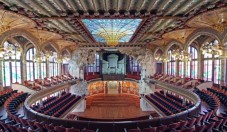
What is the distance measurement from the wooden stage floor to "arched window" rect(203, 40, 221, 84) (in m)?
7.76

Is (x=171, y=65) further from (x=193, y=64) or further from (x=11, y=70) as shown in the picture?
(x=11, y=70)

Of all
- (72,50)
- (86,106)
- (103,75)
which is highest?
(72,50)

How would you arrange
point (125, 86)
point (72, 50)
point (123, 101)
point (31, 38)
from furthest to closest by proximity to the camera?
point (125, 86) → point (72, 50) → point (123, 101) → point (31, 38)

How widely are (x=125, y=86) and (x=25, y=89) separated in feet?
57.9

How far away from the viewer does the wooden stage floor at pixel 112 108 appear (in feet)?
60.5

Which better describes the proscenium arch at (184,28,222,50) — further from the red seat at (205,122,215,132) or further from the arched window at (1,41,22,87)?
the arched window at (1,41,22,87)

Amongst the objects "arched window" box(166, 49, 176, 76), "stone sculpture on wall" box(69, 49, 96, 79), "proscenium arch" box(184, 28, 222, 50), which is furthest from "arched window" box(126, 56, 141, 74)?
"proscenium arch" box(184, 28, 222, 50)

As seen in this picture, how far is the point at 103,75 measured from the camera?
2742 centimetres

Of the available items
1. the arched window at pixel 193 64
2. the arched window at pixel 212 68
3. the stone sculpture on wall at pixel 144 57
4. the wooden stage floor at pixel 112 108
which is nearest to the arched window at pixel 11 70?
the wooden stage floor at pixel 112 108

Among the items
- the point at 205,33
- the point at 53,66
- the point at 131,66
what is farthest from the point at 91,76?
the point at 205,33

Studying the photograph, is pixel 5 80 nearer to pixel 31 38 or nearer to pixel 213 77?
pixel 31 38

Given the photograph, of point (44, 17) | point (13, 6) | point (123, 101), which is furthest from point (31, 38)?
point (123, 101)

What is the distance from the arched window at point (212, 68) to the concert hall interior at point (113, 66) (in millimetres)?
106

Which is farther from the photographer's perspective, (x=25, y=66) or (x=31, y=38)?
(x=25, y=66)
